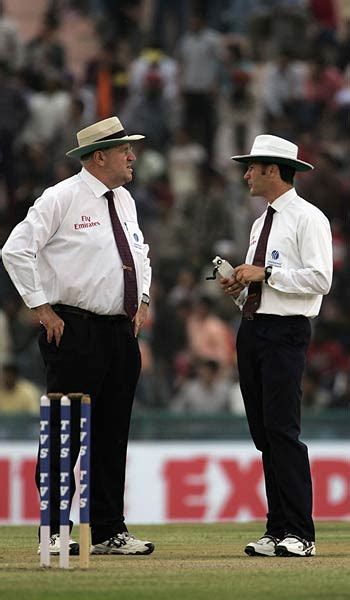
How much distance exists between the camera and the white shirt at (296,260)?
9234 mm

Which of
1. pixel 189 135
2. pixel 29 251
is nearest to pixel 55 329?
pixel 29 251

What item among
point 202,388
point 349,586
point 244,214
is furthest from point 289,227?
point 244,214

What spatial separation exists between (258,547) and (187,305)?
8.83m

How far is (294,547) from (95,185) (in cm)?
222

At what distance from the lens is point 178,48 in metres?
22.8

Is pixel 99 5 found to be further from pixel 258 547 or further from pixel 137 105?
Answer: pixel 258 547

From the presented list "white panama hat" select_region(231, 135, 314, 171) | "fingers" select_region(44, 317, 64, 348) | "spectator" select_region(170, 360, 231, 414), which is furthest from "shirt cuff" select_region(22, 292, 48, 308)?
"spectator" select_region(170, 360, 231, 414)

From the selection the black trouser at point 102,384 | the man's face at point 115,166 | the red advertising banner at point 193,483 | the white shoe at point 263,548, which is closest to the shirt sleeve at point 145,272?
the black trouser at point 102,384

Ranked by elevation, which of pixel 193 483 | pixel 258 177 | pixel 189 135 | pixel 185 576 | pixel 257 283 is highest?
pixel 189 135

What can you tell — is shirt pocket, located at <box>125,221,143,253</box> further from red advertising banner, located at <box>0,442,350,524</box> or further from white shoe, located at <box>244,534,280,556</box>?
red advertising banner, located at <box>0,442,350,524</box>

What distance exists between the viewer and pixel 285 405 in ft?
30.6

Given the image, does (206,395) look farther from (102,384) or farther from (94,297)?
(94,297)

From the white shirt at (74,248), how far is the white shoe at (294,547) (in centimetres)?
151

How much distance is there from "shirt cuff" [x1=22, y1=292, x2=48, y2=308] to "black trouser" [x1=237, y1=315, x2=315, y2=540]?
114 cm
